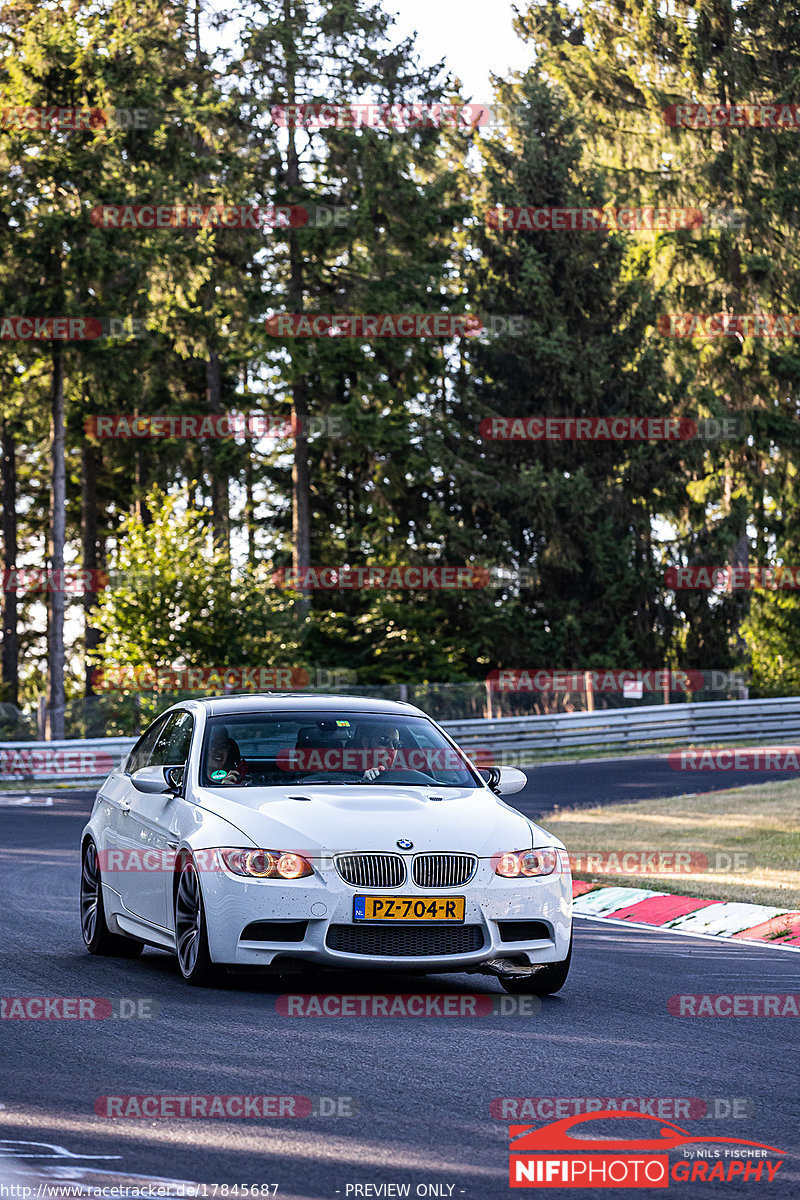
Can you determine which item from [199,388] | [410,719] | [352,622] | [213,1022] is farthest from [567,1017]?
[199,388]

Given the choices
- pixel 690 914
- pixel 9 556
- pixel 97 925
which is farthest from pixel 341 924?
pixel 9 556

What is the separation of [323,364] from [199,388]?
984cm

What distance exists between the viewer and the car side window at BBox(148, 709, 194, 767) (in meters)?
9.95

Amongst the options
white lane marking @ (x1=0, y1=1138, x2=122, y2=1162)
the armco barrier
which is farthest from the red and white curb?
the armco barrier

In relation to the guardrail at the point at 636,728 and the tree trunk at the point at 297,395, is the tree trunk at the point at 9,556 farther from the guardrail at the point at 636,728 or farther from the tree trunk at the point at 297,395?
the guardrail at the point at 636,728

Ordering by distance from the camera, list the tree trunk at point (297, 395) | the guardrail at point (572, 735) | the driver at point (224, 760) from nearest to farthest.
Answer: the driver at point (224, 760)
the guardrail at point (572, 735)
the tree trunk at point (297, 395)

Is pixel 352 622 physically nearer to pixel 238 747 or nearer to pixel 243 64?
pixel 243 64

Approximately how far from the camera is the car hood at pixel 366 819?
8.35 meters

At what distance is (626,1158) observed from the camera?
5.48 m

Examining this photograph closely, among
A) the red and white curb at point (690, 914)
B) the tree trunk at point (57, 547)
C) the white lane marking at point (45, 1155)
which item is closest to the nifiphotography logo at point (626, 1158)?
the white lane marking at point (45, 1155)

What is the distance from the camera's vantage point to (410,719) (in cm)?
1012

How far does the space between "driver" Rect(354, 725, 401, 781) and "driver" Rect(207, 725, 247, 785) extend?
2.24ft

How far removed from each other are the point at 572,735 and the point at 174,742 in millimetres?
22905

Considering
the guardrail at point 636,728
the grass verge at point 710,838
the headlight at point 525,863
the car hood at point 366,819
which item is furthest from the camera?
the guardrail at point 636,728
